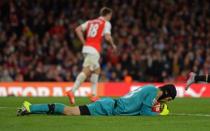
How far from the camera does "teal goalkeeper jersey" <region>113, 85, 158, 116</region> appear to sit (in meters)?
13.2

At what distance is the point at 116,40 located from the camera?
3012cm

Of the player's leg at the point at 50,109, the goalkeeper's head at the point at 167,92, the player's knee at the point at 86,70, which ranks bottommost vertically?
the player's leg at the point at 50,109

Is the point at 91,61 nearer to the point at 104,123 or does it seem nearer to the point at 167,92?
the point at 167,92

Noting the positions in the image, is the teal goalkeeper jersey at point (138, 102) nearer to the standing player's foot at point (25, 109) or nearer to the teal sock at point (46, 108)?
the teal sock at point (46, 108)

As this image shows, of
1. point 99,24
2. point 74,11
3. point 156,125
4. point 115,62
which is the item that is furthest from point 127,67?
point 156,125

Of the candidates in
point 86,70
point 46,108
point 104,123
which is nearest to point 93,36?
point 86,70

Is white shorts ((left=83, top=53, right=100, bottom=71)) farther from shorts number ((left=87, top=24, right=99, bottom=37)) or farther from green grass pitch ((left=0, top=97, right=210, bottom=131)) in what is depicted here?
green grass pitch ((left=0, top=97, right=210, bottom=131))

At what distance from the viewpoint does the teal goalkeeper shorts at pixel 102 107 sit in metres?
13.3

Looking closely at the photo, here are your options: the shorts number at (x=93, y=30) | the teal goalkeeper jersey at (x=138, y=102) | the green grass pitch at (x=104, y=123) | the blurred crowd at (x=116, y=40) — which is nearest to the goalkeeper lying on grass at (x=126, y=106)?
the teal goalkeeper jersey at (x=138, y=102)

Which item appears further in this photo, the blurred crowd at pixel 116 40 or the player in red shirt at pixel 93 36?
the blurred crowd at pixel 116 40

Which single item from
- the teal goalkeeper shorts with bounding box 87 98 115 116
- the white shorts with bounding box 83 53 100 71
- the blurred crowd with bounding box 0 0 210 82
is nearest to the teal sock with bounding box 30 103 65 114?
the teal goalkeeper shorts with bounding box 87 98 115 116

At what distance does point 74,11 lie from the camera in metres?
31.4

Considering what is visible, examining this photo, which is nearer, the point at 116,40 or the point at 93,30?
the point at 93,30

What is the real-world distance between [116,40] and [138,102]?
16898mm
